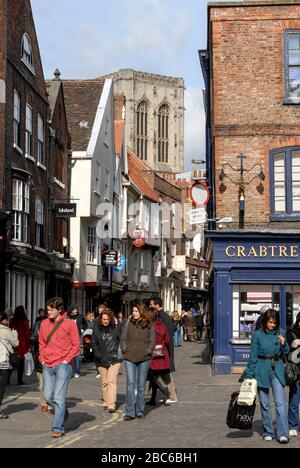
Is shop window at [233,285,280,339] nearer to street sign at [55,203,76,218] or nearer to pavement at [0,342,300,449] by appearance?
pavement at [0,342,300,449]

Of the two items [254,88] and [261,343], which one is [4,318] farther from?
[254,88]

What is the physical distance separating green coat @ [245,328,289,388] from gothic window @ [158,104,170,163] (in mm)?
112269

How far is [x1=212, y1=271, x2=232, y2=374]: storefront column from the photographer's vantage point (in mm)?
22922

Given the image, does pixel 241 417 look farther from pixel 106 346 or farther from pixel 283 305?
→ pixel 283 305

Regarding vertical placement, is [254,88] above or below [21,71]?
below

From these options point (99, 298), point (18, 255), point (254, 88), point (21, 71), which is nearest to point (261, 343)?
point (254, 88)

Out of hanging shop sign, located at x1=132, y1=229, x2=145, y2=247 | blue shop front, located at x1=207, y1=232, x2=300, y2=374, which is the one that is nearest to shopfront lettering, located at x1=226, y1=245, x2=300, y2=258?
blue shop front, located at x1=207, y1=232, x2=300, y2=374

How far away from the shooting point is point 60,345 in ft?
39.3

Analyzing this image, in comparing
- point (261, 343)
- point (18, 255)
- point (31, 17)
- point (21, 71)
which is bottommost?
point (261, 343)

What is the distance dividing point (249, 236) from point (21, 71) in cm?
1083

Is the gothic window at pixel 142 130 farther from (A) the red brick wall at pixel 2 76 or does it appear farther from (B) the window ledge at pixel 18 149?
(A) the red brick wall at pixel 2 76

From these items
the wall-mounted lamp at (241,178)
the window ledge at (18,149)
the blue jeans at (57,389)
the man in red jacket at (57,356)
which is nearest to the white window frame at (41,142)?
the window ledge at (18,149)
